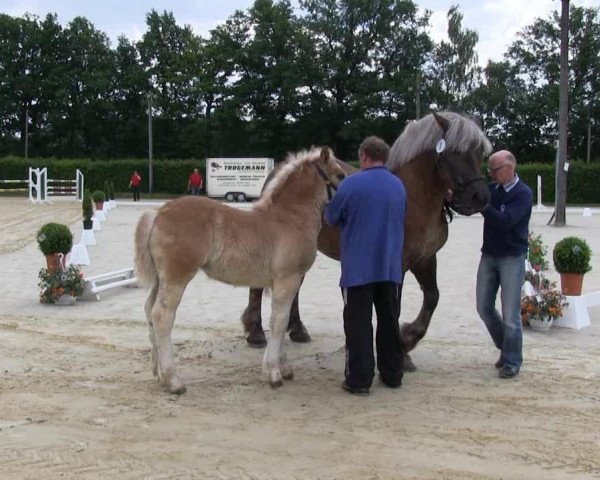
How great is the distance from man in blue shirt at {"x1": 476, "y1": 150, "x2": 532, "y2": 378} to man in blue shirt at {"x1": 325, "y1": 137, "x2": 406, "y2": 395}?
1.00 m

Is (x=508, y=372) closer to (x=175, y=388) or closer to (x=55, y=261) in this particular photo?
(x=175, y=388)

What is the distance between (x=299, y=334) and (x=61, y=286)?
380 cm

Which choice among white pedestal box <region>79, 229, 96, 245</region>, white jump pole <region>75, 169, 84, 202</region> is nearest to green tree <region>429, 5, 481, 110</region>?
white jump pole <region>75, 169, 84, 202</region>

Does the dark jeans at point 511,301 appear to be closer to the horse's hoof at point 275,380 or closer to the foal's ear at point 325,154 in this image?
the foal's ear at point 325,154

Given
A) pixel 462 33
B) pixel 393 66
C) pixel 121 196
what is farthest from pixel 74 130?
pixel 462 33

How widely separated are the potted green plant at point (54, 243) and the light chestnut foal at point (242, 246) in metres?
4.53

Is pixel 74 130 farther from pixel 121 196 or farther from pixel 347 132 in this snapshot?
pixel 347 132

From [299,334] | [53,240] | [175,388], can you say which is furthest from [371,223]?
[53,240]

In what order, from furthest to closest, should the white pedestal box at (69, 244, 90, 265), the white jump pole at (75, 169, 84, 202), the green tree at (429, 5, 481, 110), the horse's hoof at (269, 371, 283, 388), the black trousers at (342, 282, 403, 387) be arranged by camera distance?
the green tree at (429, 5, 481, 110)
the white jump pole at (75, 169, 84, 202)
the white pedestal box at (69, 244, 90, 265)
the horse's hoof at (269, 371, 283, 388)
the black trousers at (342, 282, 403, 387)

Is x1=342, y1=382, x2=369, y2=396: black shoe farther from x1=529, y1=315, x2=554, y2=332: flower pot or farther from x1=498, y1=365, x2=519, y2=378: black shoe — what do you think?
x1=529, y1=315, x2=554, y2=332: flower pot

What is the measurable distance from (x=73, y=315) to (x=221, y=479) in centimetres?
524

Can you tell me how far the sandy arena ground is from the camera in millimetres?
3781

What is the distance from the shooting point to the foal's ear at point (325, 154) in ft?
17.5

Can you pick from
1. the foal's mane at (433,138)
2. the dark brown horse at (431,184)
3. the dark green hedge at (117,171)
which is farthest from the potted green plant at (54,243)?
the dark green hedge at (117,171)
